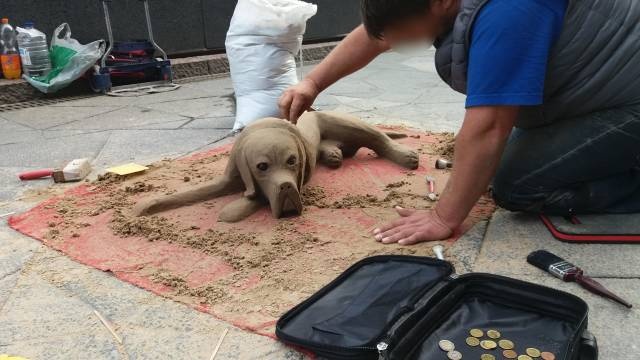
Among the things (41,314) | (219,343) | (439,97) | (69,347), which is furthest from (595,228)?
(439,97)

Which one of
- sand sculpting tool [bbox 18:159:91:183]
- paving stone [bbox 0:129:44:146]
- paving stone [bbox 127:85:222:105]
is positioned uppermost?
sand sculpting tool [bbox 18:159:91:183]

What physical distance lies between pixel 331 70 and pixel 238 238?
2.82 ft

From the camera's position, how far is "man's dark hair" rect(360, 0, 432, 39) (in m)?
1.65

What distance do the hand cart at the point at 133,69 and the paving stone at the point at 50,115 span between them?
0.56m

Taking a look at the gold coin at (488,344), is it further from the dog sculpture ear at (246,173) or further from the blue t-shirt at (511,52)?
the dog sculpture ear at (246,173)

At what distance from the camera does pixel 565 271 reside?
1575 mm

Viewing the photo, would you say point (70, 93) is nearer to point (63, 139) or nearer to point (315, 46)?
point (63, 139)

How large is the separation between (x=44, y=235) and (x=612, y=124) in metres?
2.07

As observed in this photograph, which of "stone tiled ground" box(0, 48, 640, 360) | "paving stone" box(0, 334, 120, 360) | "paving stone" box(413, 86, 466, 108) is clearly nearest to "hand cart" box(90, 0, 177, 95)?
"stone tiled ground" box(0, 48, 640, 360)

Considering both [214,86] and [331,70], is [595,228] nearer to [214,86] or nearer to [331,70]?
[331,70]

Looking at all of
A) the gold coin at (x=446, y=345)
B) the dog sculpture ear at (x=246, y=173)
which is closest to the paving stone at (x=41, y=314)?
the dog sculpture ear at (x=246, y=173)

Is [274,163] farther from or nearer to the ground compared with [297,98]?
nearer to the ground

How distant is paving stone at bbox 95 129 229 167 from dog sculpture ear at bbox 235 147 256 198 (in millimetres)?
1012

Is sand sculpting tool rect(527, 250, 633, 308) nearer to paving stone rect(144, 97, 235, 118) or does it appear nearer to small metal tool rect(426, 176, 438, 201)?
small metal tool rect(426, 176, 438, 201)
